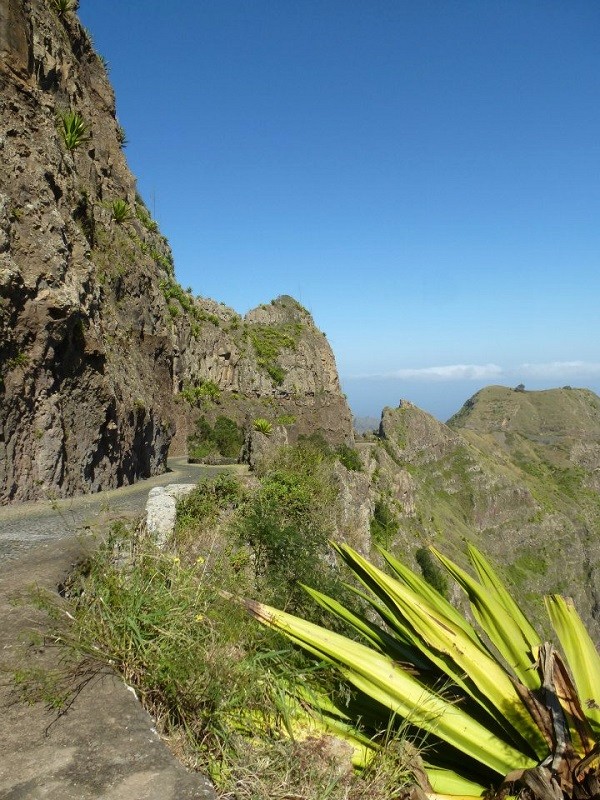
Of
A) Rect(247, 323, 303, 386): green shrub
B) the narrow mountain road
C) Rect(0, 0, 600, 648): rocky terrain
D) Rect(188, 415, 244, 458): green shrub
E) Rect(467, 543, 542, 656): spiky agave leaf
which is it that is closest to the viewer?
Rect(467, 543, 542, 656): spiky agave leaf

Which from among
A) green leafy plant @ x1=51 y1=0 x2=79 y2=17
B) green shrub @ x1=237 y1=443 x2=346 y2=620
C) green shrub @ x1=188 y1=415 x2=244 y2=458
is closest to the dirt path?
green shrub @ x1=237 y1=443 x2=346 y2=620

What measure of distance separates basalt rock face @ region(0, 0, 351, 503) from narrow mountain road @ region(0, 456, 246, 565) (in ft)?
1.39

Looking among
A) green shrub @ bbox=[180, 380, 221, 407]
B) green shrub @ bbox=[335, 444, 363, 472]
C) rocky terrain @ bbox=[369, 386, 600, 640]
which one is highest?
green shrub @ bbox=[180, 380, 221, 407]

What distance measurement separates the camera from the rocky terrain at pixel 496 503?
5833 centimetres

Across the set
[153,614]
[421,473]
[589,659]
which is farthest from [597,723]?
[421,473]

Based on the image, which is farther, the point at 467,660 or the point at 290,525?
the point at 290,525

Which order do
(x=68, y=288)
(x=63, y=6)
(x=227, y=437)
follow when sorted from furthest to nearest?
(x=227, y=437) → (x=63, y=6) → (x=68, y=288)

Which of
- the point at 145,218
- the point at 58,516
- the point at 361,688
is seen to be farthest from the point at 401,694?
the point at 145,218

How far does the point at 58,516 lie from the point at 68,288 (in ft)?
15.0

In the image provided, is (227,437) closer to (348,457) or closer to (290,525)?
(348,457)

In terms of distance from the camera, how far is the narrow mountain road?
6.11m

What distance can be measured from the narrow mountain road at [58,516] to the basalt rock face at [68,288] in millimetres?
424

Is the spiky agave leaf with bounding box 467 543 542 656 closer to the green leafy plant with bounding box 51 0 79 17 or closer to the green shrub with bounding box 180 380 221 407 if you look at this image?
the green leafy plant with bounding box 51 0 79 17

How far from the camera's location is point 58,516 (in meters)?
8.27
